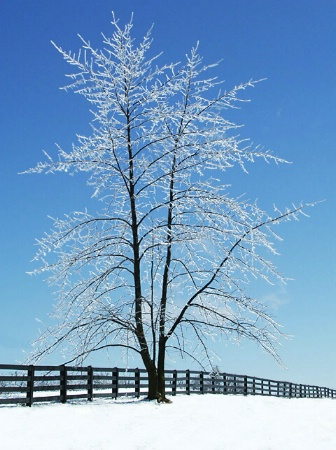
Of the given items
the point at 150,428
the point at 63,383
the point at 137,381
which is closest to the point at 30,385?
the point at 63,383

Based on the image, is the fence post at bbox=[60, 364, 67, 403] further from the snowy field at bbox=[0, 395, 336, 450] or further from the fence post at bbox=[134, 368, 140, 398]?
the fence post at bbox=[134, 368, 140, 398]

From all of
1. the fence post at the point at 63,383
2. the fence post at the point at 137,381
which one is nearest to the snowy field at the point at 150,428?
the fence post at the point at 63,383

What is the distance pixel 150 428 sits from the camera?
49.0ft

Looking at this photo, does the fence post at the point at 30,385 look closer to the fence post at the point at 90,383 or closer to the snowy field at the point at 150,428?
the snowy field at the point at 150,428

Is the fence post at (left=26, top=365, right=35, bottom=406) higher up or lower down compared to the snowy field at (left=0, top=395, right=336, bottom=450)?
higher up

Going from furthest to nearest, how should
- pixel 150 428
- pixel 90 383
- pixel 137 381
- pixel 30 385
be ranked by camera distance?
pixel 137 381 → pixel 90 383 → pixel 30 385 → pixel 150 428

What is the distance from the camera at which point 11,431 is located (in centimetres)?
1318

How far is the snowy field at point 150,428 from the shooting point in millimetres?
12875

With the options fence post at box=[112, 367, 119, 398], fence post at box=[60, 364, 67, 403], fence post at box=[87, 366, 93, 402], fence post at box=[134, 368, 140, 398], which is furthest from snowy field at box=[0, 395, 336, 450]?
fence post at box=[134, 368, 140, 398]

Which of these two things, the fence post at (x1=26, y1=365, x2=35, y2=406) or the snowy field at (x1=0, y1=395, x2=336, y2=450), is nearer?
the snowy field at (x1=0, y1=395, x2=336, y2=450)

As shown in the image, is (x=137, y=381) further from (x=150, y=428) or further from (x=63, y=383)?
(x=150, y=428)

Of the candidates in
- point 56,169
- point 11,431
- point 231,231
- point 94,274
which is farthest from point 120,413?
point 56,169

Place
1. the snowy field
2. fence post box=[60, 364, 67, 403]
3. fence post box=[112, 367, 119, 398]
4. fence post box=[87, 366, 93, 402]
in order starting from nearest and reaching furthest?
1. the snowy field
2. fence post box=[60, 364, 67, 403]
3. fence post box=[87, 366, 93, 402]
4. fence post box=[112, 367, 119, 398]

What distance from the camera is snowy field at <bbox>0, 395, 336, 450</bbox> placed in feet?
42.2
